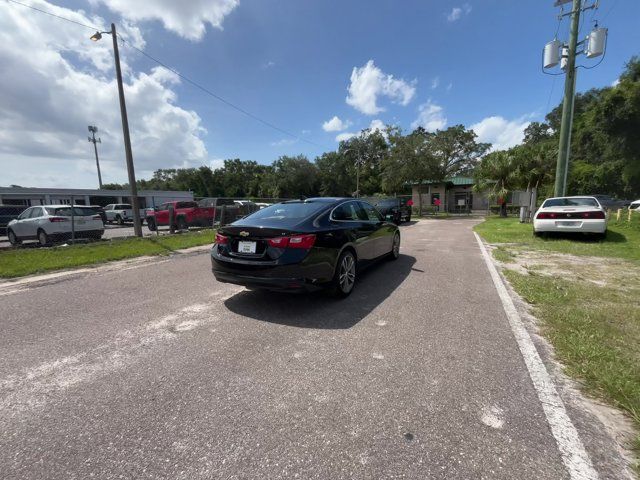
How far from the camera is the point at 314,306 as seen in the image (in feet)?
14.4

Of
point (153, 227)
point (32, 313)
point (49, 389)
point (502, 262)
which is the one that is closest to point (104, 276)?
point (32, 313)

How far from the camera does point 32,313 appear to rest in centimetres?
432

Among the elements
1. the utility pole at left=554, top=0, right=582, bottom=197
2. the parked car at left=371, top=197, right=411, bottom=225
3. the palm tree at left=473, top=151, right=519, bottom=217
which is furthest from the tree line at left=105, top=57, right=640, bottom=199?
the utility pole at left=554, top=0, right=582, bottom=197

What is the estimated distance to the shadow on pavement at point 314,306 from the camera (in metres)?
3.88

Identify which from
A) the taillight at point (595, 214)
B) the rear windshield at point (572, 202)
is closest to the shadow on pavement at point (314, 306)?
the taillight at point (595, 214)

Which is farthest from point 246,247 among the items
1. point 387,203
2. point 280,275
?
point 387,203

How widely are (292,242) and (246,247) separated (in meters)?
0.68

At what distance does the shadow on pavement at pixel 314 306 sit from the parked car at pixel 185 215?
12.5m

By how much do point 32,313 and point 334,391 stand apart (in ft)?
14.8

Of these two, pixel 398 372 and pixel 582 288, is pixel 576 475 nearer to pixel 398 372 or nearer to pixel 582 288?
pixel 398 372

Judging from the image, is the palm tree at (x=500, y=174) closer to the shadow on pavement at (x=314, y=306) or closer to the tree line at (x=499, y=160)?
the tree line at (x=499, y=160)

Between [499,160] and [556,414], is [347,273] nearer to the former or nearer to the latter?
[556,414]

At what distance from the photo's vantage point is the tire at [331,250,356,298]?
4.50 meters

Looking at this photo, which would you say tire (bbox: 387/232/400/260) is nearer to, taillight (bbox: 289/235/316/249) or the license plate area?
taillight (bbox: 289/235/316/249)
